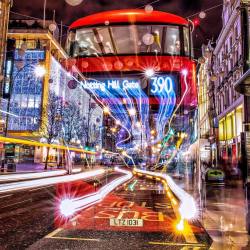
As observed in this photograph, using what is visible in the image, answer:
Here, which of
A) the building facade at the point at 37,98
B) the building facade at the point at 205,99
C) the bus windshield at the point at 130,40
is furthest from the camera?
the building facade at the point at 37,98

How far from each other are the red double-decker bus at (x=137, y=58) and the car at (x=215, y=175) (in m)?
9.82

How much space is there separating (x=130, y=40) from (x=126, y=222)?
6990 millimetres

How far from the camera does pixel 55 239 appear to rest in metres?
6.88

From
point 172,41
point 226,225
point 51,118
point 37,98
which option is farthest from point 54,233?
point 37,98

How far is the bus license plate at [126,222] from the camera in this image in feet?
28.6

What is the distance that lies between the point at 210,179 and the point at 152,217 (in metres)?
12.8

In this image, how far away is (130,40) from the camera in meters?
12.9

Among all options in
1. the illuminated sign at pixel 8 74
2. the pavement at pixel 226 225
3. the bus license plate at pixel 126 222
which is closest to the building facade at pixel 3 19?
the bus license plate at pixel 126 222

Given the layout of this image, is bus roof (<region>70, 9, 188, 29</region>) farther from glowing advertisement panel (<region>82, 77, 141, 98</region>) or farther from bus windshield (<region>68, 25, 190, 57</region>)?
glowing advertisement panel (<region>82, 77, 141, 98</region>)

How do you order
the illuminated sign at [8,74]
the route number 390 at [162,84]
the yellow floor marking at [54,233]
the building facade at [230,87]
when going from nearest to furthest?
the yellow floor marking at [54,233]
the route number 390 at [162,84]
the building facade at [230,87]
the illuminated sign at [8,74]

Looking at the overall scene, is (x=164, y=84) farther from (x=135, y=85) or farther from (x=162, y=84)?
(x=135, y=85)

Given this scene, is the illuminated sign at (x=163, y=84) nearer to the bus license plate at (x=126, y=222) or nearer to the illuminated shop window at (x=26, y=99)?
the bus license plate at (x=126, y=222)

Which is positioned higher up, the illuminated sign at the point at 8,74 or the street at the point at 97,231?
the illuminated sign at the point at 8,74

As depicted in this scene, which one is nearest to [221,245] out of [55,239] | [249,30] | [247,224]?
[247,224]
